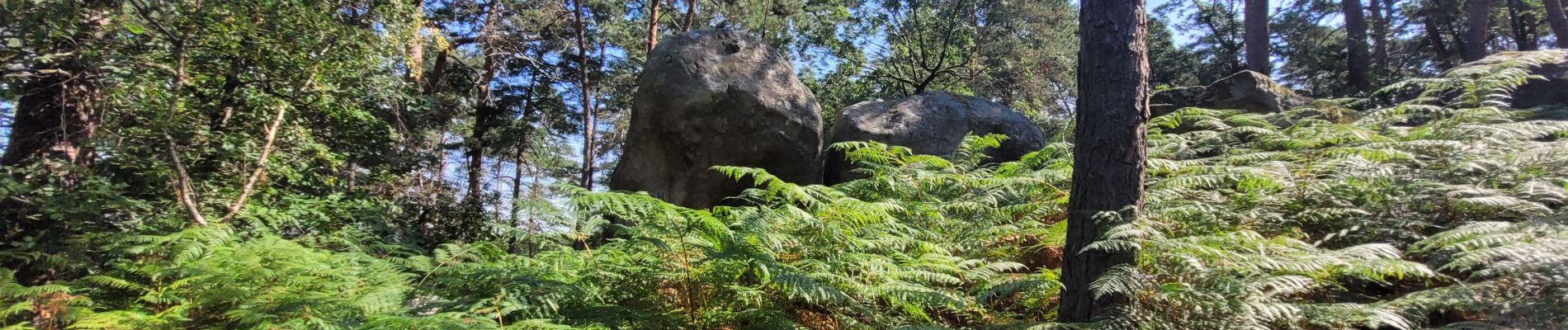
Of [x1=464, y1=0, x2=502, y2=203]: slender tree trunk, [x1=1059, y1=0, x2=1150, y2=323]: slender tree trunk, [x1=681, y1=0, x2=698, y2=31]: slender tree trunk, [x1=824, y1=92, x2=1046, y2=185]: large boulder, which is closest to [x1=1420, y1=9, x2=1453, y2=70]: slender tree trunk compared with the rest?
[x1=824, y1=92, x2=1046, y2=185]: large boulder

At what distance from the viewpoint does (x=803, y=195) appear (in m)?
3.54

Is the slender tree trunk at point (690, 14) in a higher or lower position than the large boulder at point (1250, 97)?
higher

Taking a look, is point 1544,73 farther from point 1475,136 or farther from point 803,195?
point 803,195

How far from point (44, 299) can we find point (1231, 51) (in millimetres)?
15912

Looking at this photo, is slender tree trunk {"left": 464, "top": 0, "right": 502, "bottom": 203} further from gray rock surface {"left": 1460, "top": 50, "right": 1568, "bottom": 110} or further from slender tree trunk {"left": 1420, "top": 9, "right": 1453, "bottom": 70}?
slender tree trunk {"left": 1420, "top": 9, "right": 1453, "bottom": 70}

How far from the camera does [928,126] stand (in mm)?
7828

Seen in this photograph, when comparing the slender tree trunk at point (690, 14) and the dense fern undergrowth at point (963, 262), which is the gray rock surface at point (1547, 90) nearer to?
the dense fern undergrowth at point (963, 262)

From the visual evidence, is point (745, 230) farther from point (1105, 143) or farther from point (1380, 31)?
point (1380, 31)

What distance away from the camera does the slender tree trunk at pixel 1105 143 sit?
109 inches

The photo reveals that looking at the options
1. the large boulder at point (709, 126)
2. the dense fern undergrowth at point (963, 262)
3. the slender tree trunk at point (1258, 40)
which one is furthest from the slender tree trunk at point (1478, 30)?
the large boulder at point (709, 126)

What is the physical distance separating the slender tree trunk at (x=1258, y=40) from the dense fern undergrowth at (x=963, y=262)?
615 cm

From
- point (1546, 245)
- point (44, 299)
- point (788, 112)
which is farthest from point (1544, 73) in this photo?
point (44, 299)

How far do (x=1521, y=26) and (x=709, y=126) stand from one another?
15.6 m

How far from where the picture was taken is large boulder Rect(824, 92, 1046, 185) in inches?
302
